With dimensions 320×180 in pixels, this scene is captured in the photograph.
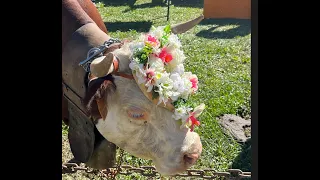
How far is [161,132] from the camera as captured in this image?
2.32 meters

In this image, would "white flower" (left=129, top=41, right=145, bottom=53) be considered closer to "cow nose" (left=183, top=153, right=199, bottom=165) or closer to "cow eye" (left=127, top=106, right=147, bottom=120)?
"cow eye" (left=127, top=106, right=147, bottom=120)

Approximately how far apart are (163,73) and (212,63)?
467 cm

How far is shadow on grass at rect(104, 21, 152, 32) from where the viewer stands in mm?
9164

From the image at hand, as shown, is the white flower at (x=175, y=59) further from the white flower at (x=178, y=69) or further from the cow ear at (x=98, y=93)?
the cow ear at (x=98, y=93)

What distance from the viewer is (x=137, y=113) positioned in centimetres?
232

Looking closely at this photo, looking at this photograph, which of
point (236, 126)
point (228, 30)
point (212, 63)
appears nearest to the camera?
point (236, 126)

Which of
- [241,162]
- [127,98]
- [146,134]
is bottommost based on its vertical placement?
[241,162]

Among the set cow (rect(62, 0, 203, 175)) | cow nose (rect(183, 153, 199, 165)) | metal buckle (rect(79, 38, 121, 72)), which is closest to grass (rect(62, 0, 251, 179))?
metal buckle (rect(79, 38, 121, 72))

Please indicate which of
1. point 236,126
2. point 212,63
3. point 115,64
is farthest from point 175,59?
point 212,63

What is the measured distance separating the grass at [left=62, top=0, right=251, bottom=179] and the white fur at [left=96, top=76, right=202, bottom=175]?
540 millimetres

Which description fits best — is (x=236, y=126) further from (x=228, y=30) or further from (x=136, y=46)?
(x=228, y=30)
